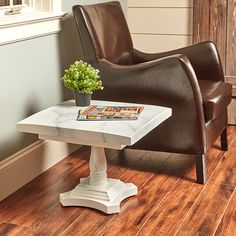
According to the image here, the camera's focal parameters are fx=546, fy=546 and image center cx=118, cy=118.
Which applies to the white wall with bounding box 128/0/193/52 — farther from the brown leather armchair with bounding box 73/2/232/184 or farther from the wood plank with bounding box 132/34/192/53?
the brown leather armchair with bounding box 73/2/232/184

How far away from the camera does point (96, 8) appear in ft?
11.5

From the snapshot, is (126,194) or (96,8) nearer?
(126,194)

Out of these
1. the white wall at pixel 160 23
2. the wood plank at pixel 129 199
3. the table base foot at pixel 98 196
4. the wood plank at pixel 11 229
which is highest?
the white wall at pixel 160 23

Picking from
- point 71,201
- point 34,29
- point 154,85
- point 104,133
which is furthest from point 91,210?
point 34,29

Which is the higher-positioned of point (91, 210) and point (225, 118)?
point (225, 118)

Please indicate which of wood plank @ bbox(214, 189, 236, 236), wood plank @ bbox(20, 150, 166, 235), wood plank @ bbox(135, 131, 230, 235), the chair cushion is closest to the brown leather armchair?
the chair cushion

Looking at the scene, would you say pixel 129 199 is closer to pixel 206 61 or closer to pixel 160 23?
pixel 206 61

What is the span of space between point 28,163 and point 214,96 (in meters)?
1.15

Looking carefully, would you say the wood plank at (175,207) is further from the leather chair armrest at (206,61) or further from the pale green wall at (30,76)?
the pale green wall at (30,76)

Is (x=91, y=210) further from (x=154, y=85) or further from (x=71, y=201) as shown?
(x=154, y=85)

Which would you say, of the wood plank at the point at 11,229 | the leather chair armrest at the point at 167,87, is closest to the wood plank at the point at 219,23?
the leather chair armrest at the point at 167,87

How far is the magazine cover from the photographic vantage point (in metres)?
2.69

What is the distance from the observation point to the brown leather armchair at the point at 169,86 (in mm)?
3070

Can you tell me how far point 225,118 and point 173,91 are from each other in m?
0.69
